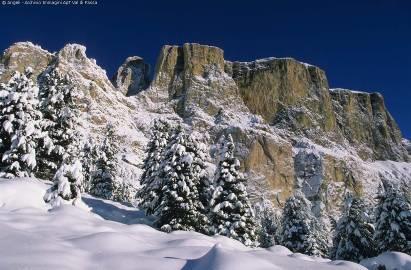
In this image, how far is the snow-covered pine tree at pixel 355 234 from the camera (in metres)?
37.1

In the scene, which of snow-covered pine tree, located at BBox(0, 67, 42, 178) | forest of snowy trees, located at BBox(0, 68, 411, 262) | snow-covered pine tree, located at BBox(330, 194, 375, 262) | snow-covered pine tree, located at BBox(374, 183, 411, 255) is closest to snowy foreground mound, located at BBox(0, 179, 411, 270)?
forest of snowy trees, located at BBox(0, 68, 411, 262)

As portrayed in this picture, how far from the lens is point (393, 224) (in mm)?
35188

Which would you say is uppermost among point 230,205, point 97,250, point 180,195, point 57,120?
point 57,120

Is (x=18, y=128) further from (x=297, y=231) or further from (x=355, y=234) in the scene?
(x=355, y=234)

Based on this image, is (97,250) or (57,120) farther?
(57,120)

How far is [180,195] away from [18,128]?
35.5ft

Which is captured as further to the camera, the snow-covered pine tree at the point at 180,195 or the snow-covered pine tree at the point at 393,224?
the snow-covered pine tree at the point at 393,224

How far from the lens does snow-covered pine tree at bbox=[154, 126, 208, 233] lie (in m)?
29.7

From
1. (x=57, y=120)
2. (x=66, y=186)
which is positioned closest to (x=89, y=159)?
(x=57, y=120)

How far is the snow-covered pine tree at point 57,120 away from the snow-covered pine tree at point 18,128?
13.5ft

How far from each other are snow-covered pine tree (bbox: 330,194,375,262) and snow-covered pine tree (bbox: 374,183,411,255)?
119 cm

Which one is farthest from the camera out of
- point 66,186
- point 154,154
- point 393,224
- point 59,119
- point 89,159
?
point 89,159

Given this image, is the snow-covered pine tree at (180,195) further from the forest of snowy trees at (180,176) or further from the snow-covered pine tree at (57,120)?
the snow-covered pine tree at (57,120)

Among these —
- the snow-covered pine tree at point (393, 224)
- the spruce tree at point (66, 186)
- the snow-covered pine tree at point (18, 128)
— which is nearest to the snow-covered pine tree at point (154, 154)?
the snow-covered pine tree at point (18, 128)
